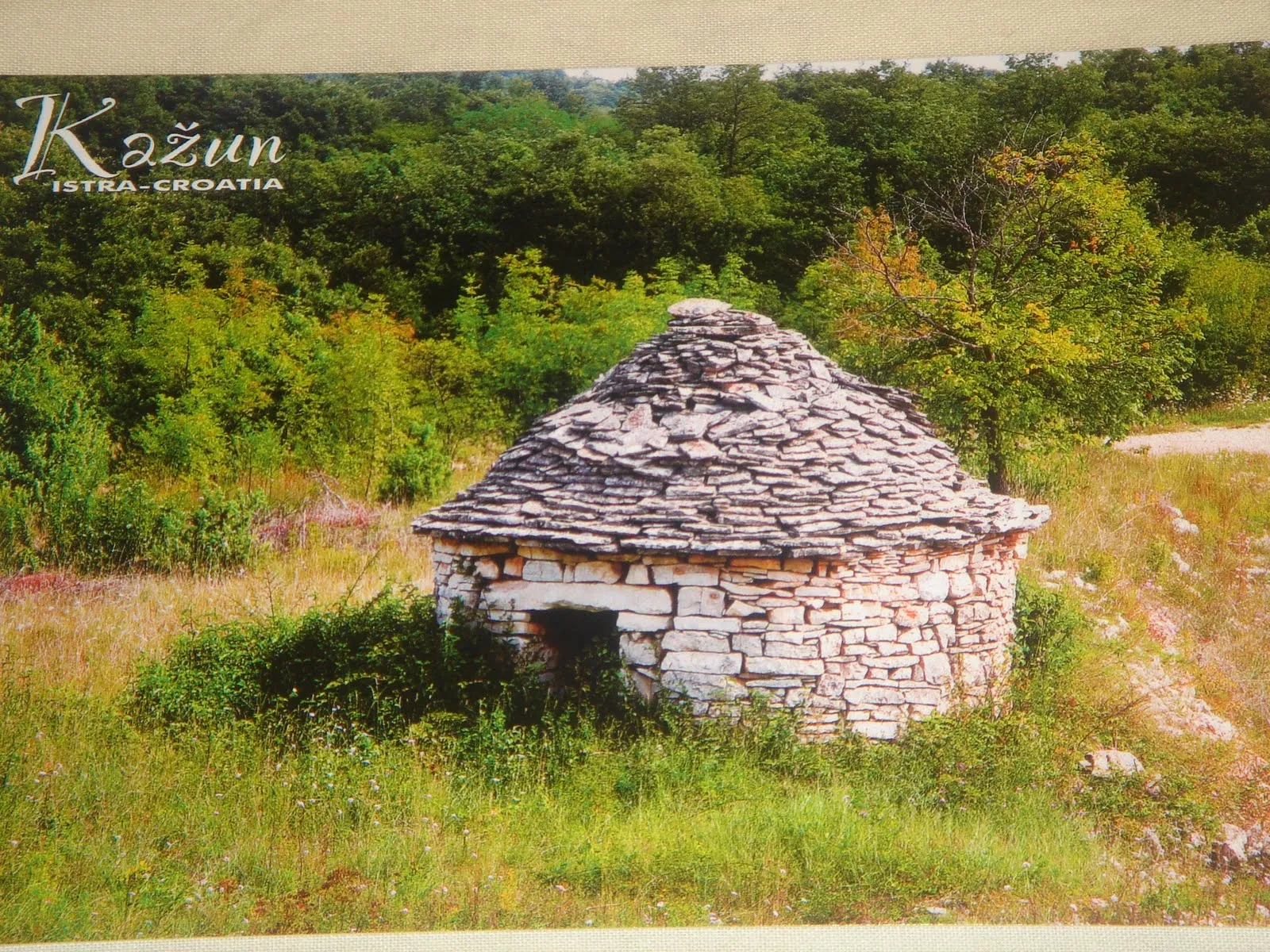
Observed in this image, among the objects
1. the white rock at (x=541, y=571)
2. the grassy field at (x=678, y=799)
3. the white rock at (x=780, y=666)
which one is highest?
the white rock at (x=541, y=571)

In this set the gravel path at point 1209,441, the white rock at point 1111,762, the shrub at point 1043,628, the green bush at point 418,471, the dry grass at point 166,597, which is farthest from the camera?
the green bush at point 418,471

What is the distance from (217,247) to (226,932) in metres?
2.95

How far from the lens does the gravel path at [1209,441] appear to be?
4.57m

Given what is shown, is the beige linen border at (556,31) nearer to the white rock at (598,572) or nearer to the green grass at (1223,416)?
the green grass at (1223,416)

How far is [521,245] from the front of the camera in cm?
466

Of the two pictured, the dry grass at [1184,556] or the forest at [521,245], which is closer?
the dry grass at [1184,556]

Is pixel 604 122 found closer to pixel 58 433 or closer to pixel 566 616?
pixel 566 616

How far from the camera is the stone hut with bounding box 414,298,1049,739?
14.8 feet

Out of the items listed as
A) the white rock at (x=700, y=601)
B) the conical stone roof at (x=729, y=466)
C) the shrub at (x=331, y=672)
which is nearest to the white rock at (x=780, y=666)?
the white rock at (x=700, y=601)

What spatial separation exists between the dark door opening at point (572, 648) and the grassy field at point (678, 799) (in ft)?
1.23

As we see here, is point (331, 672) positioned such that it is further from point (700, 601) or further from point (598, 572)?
point (700, 601)

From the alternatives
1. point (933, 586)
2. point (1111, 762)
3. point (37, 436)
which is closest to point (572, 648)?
point (933, 586)

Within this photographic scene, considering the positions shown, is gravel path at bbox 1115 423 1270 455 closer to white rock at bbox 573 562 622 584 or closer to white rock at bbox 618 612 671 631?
white rock at bbox 618 612 671 631

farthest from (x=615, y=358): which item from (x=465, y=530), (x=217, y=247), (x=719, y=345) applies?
(x=217, y=247)
